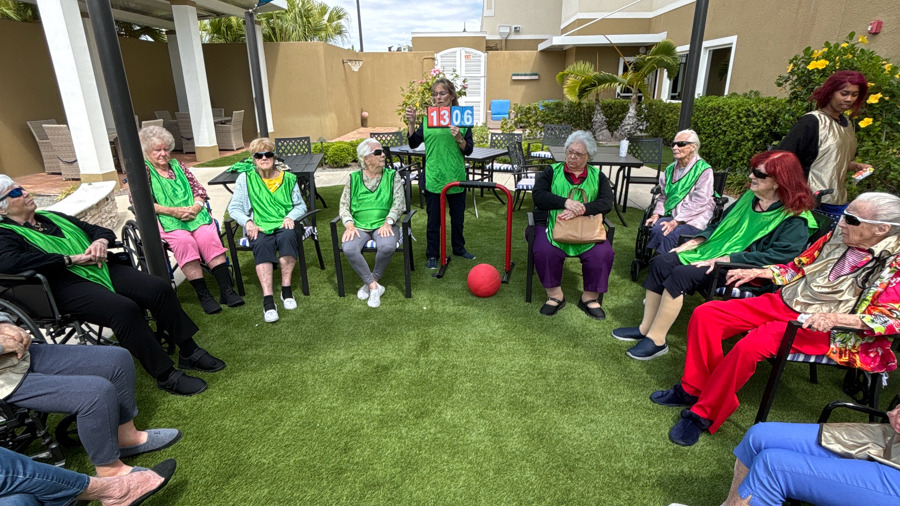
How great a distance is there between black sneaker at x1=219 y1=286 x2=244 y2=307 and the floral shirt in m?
3.91

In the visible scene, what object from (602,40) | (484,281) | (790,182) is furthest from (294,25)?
(790,182)

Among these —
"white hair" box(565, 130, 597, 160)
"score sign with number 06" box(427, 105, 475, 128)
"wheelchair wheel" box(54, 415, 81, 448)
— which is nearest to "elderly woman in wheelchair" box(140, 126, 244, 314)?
"wheelchair wheel" box(54, 415, 81, 448)

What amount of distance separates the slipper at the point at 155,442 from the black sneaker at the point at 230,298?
5.20ft

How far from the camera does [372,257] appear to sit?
4.77 meters

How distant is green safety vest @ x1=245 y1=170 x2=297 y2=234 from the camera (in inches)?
157

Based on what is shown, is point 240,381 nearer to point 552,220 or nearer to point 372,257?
point 372,257

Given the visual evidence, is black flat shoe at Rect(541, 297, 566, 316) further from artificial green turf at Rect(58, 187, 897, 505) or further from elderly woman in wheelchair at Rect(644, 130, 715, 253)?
elderly woman in wheelchair at Rect(644, 130, 715, 253)

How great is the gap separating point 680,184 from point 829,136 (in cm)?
100

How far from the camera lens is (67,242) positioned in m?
2.80

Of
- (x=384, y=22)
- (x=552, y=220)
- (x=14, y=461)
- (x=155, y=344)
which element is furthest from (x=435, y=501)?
(x=384, y=22)

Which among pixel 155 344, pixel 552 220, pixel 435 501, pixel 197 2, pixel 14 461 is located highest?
pixel 197 2

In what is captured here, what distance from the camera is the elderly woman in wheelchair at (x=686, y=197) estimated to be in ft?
12.4

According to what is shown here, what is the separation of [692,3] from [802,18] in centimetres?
462

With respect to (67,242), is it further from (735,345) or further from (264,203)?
(735,345)
